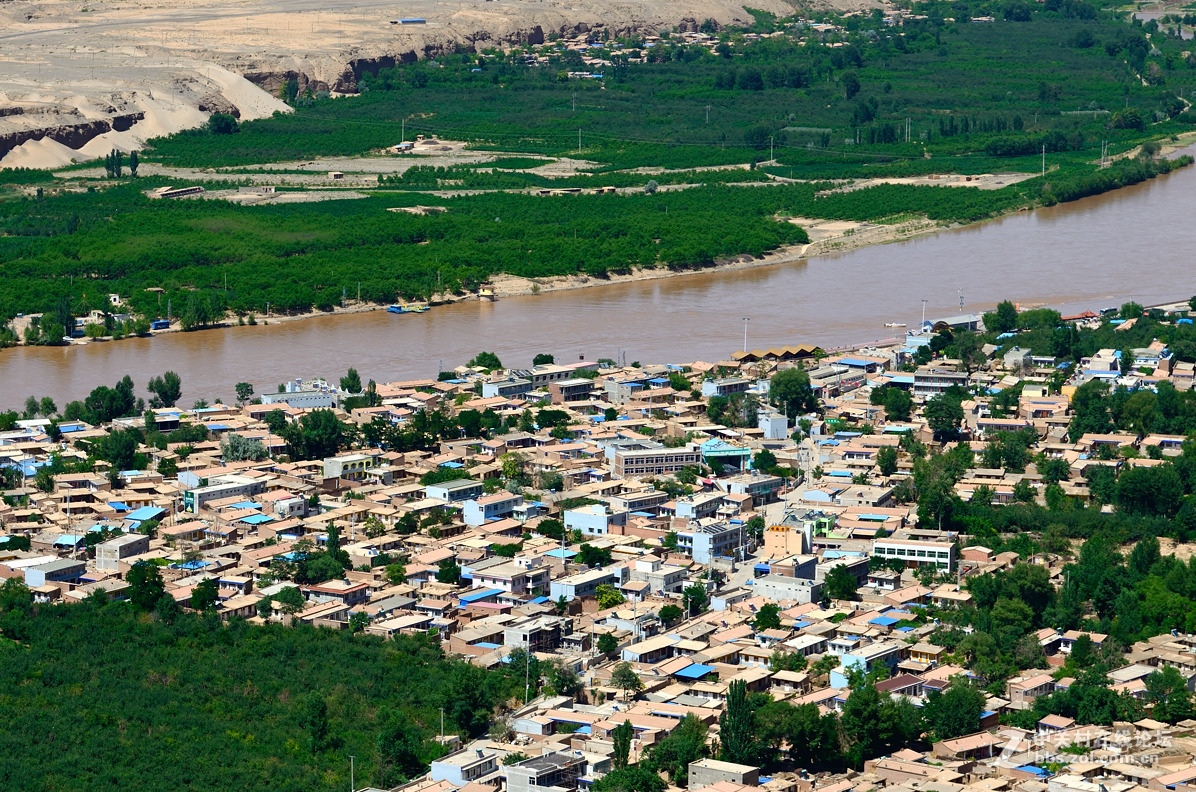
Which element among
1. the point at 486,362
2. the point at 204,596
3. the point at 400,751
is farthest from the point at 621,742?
the point at 486,362

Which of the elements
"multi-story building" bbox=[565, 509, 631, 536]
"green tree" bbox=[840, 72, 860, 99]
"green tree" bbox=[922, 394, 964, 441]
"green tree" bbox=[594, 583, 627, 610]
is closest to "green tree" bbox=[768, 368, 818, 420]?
"green tree" bbox=[922, 394, 964, 441]

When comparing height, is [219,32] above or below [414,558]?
above

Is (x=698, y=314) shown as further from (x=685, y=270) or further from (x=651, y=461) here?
(x=651, y=461)

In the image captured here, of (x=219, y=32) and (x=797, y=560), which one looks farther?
(x=219, y=32)

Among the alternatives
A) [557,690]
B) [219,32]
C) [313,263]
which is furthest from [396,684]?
[219,32]

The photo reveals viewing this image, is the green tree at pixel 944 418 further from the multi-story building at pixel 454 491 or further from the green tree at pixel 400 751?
the green tree at pixel 400 751

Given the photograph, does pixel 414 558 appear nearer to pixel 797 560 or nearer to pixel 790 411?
pixel 797 560
